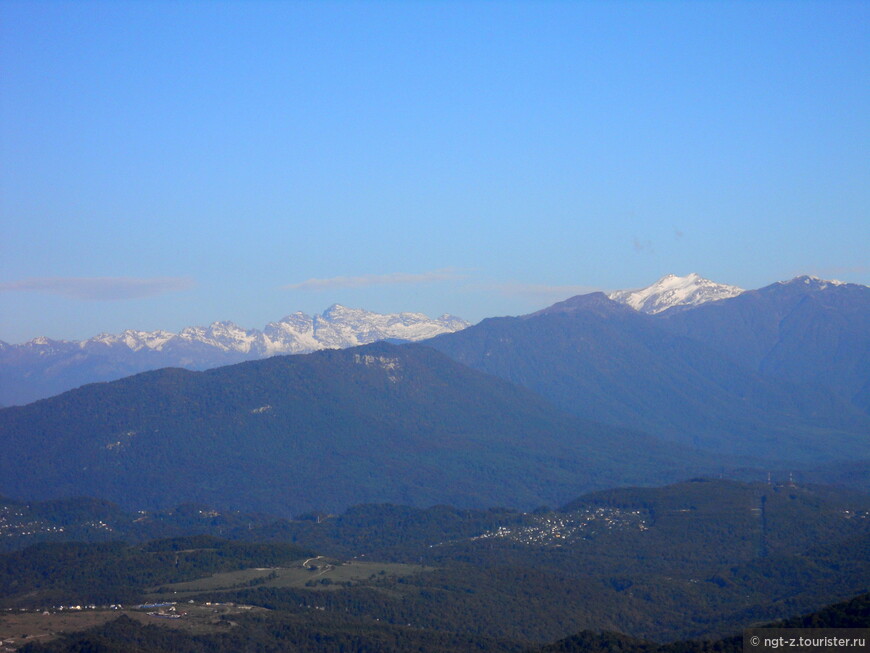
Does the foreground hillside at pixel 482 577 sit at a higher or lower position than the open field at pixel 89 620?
lower

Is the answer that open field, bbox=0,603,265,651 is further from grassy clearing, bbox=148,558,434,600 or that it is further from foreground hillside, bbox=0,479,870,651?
grassy clearing, bbox=148,558,434,600

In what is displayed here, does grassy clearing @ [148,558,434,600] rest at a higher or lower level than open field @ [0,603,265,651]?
lower

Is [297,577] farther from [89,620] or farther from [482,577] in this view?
[89,620]

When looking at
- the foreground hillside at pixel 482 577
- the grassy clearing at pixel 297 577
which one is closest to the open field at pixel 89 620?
the foreground hillside at pixel 482 577

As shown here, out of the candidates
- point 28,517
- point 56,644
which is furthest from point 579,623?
point 28,517

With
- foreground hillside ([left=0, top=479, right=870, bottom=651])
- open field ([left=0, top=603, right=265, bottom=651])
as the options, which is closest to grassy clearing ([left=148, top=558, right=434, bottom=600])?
foreground hillside ([left=0, top=479, right=870, bottom=651])

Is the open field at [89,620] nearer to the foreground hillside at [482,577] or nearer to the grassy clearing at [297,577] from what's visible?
the foreground hillside at [482,577]

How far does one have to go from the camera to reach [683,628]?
123438 mm

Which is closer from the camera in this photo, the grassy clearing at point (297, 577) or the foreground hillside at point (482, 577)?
the foreground hillside at point (482, 577)

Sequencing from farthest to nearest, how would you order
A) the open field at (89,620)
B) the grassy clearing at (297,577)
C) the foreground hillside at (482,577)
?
the grassy clearing at (297,577)
the foreground hillside at (482,577)
the open field at (89,620)

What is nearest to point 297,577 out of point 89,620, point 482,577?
point 482,577

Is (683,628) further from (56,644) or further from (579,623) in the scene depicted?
(56,644)

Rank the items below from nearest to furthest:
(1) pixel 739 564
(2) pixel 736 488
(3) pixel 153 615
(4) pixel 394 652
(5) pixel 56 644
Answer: (5) pixel 56 644 < (4) pixel 394 652 < (3) pixel 153 615 < (1) pixel 739 564 < (2) pixel 736 488

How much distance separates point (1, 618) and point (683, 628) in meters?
66.3
